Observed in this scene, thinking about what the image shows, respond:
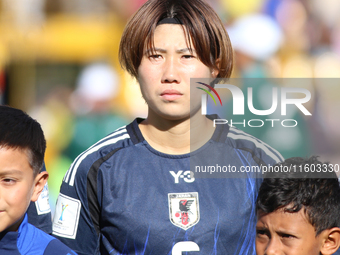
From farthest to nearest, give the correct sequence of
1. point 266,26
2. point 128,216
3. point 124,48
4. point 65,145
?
point 65,145 → point 266,26 → point 124,48 → point 128,216

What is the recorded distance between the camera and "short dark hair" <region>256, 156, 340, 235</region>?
1.83 m

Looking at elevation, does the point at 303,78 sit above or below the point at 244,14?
below

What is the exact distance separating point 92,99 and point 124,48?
11.1 feet

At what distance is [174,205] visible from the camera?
1907 millimetres

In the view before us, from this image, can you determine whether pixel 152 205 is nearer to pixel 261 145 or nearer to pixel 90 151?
pixel 90 151

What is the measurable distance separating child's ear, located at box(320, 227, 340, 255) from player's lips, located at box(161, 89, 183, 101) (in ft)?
2.85

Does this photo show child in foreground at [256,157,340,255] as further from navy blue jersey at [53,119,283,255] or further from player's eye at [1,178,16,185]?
player's eye at [1,178,16,185]

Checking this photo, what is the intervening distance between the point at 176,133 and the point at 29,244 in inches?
32.4

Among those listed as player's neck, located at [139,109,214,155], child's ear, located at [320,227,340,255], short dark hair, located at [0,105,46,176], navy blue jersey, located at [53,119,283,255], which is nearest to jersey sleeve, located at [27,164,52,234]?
navy blue jersey, located at [53,119,283,255]

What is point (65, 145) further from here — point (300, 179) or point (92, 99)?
point (300, 179)

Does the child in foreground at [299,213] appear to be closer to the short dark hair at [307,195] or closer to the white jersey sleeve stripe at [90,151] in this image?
the short dark hair at [307,195]

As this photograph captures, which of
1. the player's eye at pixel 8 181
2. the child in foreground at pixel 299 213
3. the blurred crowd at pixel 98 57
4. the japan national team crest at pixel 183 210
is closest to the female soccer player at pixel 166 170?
the japan national team crest at pixel 183 210

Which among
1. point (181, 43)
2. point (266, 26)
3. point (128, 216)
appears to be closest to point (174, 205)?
point (128, 216)

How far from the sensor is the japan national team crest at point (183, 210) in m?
1.89
